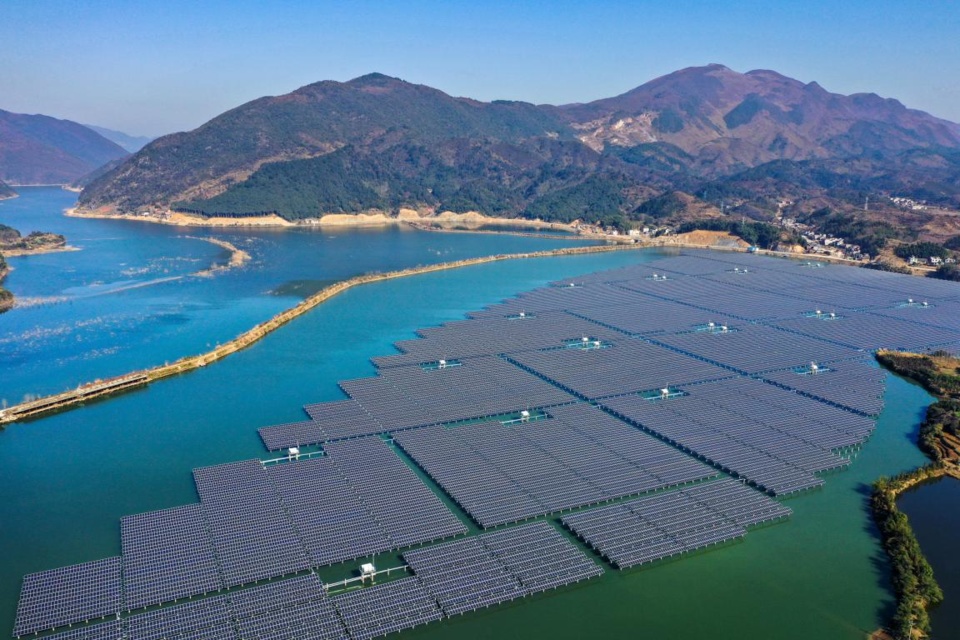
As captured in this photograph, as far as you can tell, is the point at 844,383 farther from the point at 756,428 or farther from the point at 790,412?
the point at 756,428

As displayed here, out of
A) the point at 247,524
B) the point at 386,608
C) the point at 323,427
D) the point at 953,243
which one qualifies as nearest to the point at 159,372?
the point at 323,427

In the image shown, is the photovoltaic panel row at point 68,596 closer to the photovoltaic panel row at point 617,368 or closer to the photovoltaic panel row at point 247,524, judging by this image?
the photovoltaic panel row at point 247,524

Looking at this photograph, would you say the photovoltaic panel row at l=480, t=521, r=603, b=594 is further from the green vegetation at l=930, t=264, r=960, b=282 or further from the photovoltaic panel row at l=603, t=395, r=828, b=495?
the green vegetation at l=930, t=264, r=960, b=282

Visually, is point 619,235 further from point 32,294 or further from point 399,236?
point 32,294

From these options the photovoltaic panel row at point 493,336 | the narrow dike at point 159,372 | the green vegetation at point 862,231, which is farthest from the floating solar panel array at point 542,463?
the green vegetation at point 862,231

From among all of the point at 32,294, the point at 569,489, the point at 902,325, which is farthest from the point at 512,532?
the point at 32,294

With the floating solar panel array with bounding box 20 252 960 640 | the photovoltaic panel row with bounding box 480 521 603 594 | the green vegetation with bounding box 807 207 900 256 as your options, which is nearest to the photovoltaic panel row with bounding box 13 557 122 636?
the floating solar panel array with bounding box 20 252 960 640

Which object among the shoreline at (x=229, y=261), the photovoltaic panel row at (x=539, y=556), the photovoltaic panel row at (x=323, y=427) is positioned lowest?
the photovoltaic panel row at (x=539, y=556)
